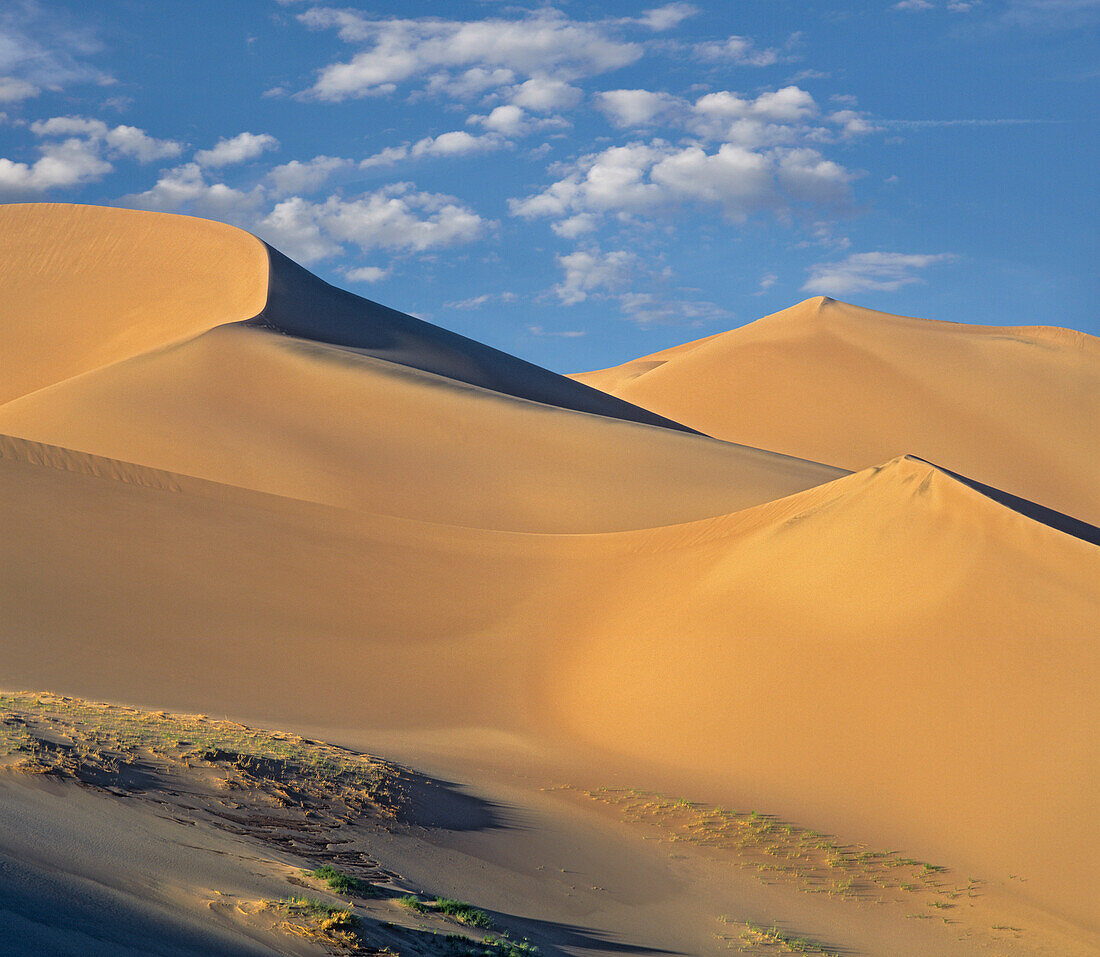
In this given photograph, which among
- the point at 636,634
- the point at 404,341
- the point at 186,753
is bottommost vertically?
the point at 186,753

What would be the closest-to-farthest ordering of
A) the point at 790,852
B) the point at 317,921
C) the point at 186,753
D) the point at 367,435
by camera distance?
the point at 317,921 → the point at 186,753 → the point at 790,852 → the point at 367,435

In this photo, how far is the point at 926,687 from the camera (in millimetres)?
13234

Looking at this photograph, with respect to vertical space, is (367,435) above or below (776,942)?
above

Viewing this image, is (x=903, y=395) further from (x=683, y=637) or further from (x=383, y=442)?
(x=683, y=637)

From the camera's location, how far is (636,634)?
55.0 feet

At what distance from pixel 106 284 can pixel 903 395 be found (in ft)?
126

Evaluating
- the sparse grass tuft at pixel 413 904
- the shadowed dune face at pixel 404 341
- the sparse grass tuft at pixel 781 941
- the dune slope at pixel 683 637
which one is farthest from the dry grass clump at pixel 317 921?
the shadowed dune face at pixel 404 341

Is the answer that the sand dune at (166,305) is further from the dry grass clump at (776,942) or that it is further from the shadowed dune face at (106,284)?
the dry grass clump at (776,942)

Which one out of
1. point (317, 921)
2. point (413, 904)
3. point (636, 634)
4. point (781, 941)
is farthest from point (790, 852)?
point (317, 921)

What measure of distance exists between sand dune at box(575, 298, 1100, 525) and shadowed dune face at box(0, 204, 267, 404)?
23712 millimetres

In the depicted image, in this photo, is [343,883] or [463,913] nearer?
[343,883]

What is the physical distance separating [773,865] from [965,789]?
8.87ft

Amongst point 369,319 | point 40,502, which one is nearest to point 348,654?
point 40,502

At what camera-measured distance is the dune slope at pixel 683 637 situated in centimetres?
1214
